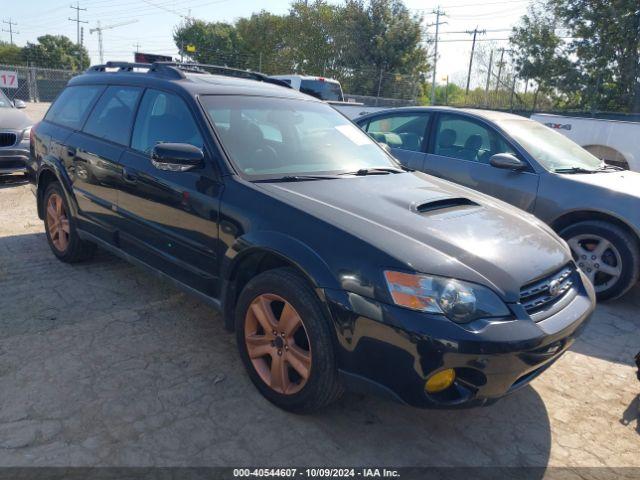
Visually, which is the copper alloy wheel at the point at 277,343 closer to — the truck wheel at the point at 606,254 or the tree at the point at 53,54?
the truck wheel at the point at 606,254

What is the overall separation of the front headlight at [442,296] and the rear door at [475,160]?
291cm

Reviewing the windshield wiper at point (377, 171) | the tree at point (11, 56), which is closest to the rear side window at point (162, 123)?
the windshield wiper at point (377, 171)

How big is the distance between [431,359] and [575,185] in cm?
326

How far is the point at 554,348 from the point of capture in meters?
2.42

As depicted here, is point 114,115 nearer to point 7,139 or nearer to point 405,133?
point 405,133

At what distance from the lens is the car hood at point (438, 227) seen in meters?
2.36

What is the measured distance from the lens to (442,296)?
2.22 m

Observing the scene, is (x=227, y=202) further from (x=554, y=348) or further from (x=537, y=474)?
(x=537, y=474)

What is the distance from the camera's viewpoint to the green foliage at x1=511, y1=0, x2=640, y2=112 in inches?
790

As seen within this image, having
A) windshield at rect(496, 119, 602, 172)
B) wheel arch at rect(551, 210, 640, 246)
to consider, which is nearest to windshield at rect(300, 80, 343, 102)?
windshield at rect(496, 119, 602, 172)

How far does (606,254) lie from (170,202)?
3764mm

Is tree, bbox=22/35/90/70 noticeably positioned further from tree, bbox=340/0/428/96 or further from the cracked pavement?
the cracked pavement

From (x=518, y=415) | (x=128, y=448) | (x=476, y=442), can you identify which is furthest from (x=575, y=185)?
(x=128, y=448)

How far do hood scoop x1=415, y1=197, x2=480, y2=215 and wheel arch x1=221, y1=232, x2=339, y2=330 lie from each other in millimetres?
773
